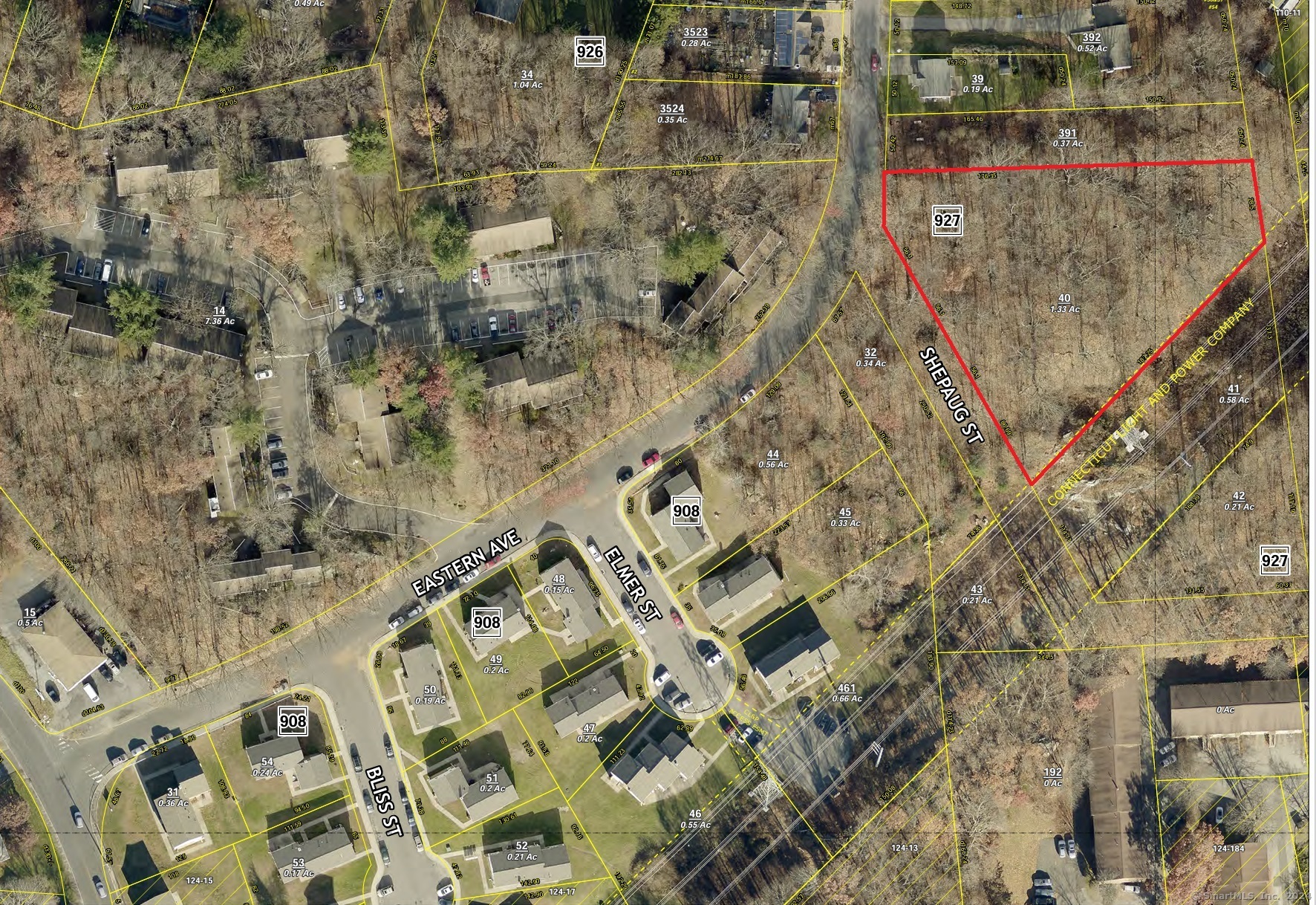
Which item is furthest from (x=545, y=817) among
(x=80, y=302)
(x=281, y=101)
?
(x=281, y=101)

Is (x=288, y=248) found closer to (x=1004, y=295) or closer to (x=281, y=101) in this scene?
(x=281, y=101)

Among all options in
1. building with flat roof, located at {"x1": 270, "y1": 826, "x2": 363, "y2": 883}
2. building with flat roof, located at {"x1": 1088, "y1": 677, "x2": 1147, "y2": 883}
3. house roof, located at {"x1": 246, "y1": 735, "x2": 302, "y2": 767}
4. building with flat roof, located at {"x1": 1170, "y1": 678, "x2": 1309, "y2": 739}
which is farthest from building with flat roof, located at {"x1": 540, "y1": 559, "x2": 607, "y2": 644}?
building with flat roof, located at {"x1": 1170, "y1": 678, "x2": 1309, "y2": 739}

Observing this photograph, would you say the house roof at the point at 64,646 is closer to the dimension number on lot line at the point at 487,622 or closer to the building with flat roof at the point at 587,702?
the dimension number on lot line at the point at 487,622

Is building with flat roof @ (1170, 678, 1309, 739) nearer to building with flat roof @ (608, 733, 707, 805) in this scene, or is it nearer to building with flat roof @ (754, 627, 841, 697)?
building with flat roof @ (754, 627, 841, 697)

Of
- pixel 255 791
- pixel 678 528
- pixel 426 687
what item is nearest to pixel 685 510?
pixel 678 528

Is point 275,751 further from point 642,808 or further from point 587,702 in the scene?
point 642,808

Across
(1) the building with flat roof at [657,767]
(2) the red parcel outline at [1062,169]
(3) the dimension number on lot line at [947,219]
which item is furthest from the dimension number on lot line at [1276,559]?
(1) the building with flat roof at [657,767]
